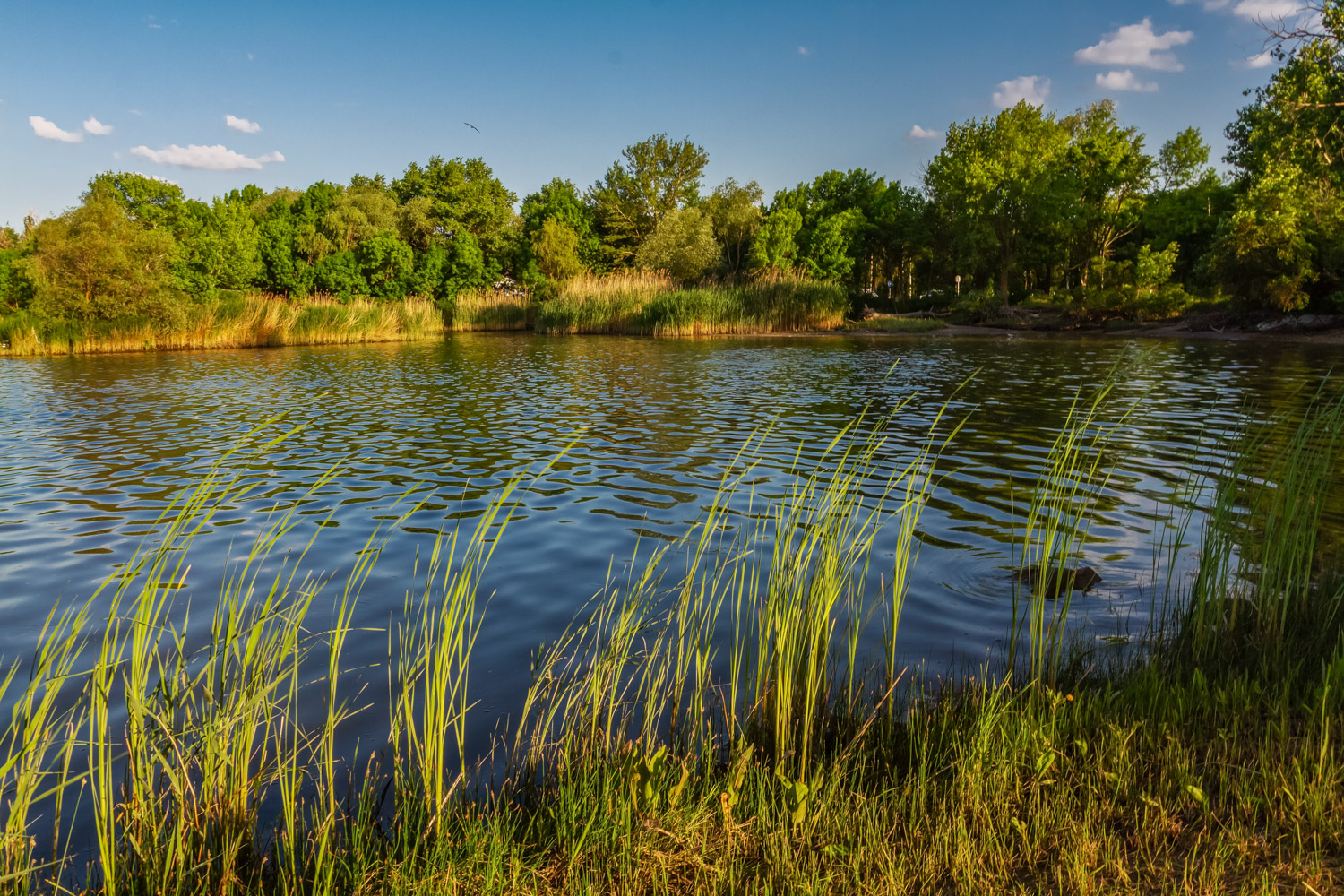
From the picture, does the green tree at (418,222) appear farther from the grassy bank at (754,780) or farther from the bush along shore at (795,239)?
the grassy bank at (754,780)

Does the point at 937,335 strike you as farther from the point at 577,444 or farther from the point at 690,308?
the point at 577,444

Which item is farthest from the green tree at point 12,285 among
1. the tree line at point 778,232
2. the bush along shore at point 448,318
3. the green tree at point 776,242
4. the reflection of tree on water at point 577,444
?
the green tree at point 776,242

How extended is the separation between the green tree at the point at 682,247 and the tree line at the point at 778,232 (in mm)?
139

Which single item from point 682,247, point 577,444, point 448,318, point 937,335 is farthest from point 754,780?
point 682,247

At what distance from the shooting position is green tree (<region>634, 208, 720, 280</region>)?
50.8 metres

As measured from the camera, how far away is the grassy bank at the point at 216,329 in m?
26.9

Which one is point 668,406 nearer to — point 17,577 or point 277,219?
point 17,577

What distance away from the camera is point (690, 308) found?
3475cm

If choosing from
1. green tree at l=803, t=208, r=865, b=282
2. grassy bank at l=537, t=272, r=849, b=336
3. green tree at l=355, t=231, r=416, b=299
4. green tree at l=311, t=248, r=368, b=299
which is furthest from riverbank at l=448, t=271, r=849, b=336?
green tree at l=803, t=208, r=865, b=282

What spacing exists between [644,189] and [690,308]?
30957mm

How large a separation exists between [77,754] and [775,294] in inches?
1387

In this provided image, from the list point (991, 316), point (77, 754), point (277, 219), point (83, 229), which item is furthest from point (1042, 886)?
→ point (277, 219)

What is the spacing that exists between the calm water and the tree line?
7.65 metres

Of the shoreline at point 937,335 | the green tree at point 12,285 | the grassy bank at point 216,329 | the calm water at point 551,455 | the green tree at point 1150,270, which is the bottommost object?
the calm water at point 551,455
